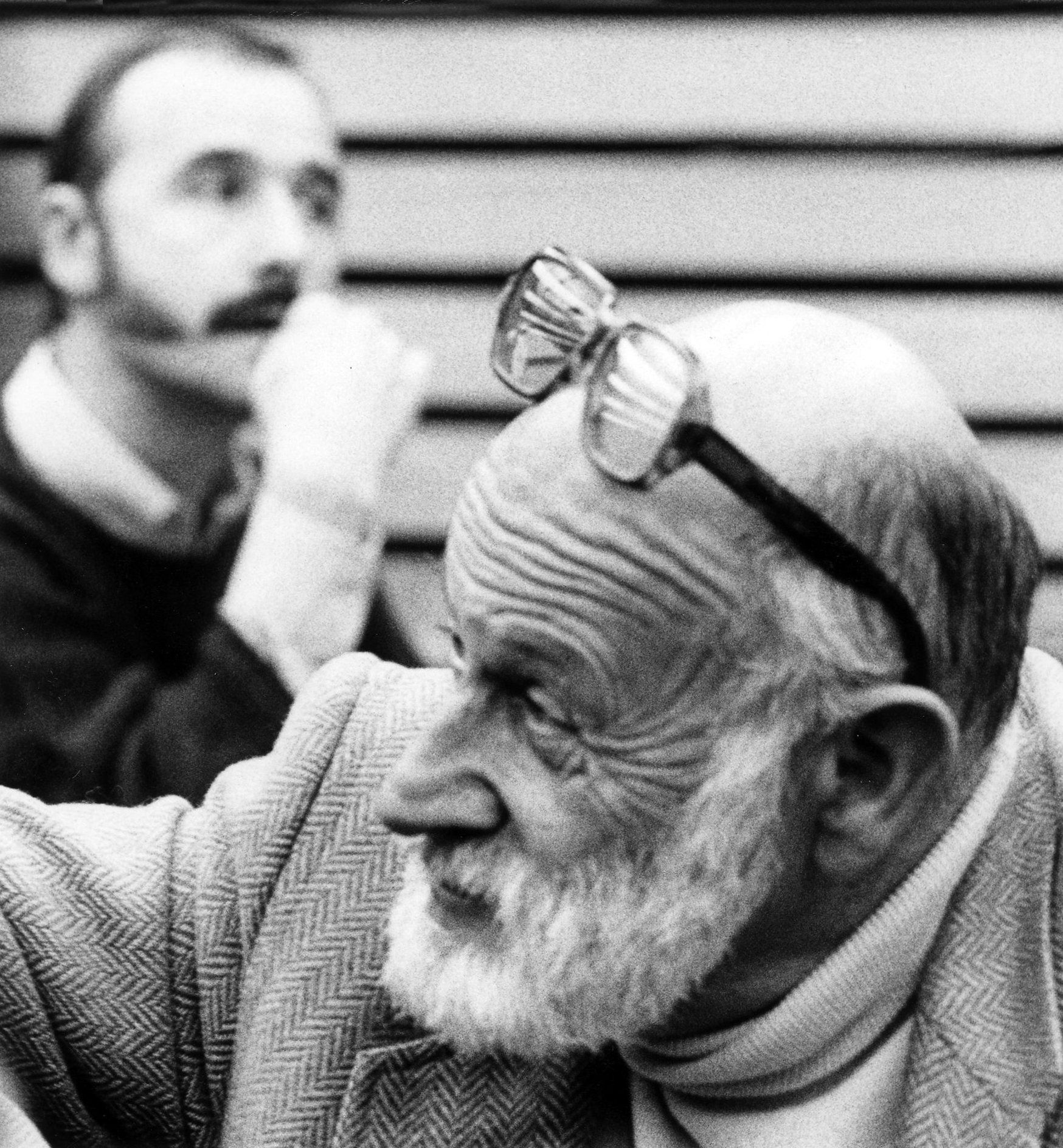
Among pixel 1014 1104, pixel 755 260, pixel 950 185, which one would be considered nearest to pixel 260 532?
pixel 755 260

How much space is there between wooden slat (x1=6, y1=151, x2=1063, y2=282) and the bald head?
188 cm

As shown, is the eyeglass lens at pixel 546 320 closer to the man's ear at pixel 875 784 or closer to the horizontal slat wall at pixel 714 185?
the man's ear at pixel 875 784

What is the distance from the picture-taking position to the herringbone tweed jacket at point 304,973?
5.98 feet

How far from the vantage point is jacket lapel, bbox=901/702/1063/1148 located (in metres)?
1.77

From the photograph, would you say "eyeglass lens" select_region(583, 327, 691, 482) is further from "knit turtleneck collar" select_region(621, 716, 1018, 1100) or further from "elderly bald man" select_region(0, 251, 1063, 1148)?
"knit turtleneck collar" select_region(621, 716, 1018, 1100)

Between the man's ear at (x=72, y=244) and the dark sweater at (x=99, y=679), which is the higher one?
the man's ear at (x=72, y=244)

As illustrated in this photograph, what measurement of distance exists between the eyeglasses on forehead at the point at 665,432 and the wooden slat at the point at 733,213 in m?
1.83

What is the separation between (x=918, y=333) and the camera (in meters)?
3.62

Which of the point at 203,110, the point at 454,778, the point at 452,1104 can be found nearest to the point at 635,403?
the point at 454,778

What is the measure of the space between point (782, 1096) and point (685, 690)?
369mm

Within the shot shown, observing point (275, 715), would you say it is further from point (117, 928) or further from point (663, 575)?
point (663, 575)

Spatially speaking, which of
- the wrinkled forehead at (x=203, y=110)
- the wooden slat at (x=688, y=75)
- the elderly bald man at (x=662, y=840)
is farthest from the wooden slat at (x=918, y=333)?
the elderly bald man at (x=662, y=840)

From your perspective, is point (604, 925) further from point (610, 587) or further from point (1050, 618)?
point (1050, 618)

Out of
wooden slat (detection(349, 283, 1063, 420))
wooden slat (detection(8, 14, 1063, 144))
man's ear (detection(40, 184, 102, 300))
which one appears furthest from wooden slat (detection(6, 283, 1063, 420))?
man's ear (detection(40, 184, 102, 300))
